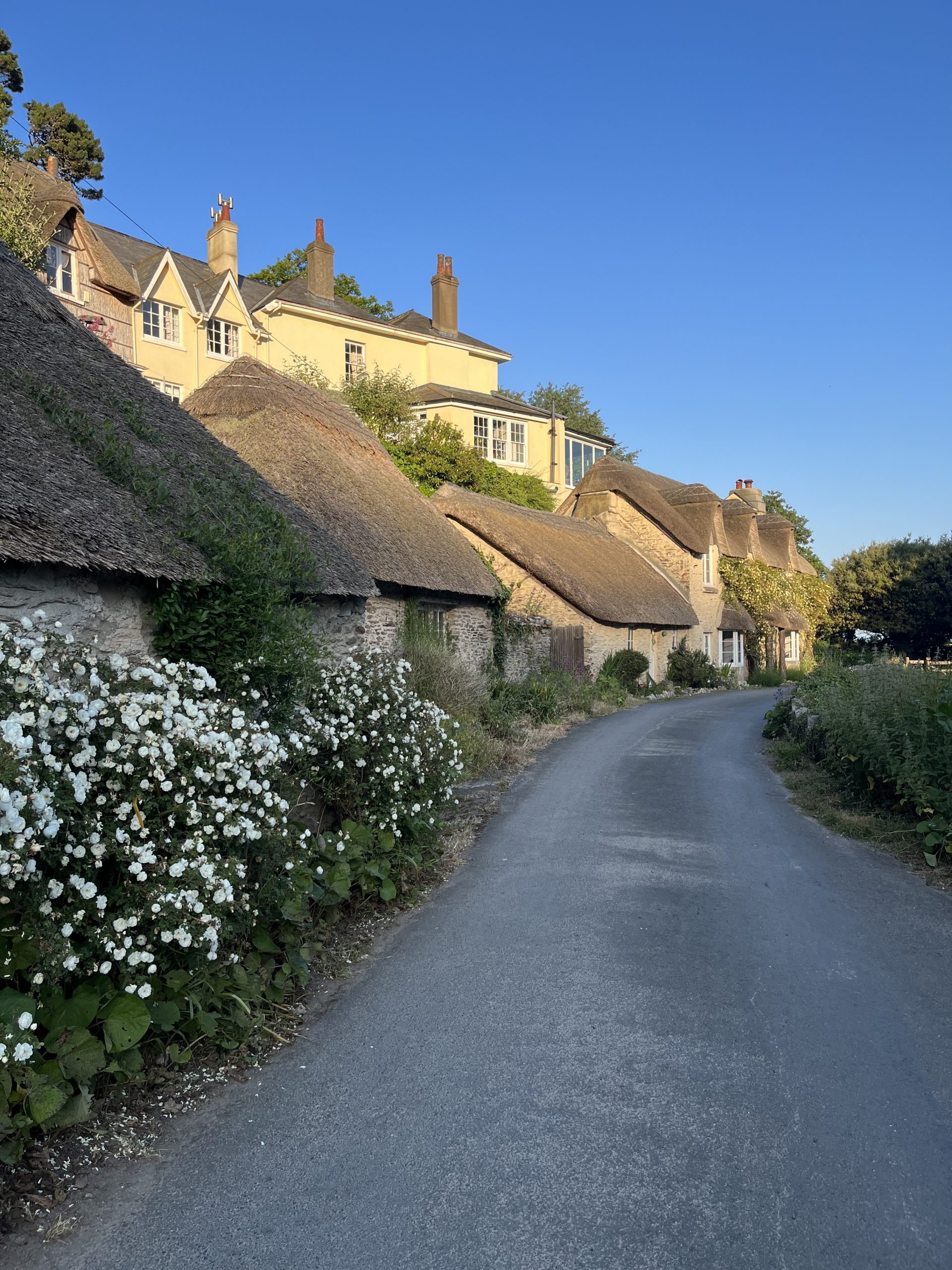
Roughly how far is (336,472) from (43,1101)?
12.8 meters

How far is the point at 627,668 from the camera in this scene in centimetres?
2652

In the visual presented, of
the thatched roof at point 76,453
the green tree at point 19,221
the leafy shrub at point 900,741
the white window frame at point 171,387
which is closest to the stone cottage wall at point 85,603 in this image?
the thatched roof at point 76,453

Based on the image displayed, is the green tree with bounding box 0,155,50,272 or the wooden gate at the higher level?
the green tree with bounding box 0,155,50,272

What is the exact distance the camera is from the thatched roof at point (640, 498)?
109 feet

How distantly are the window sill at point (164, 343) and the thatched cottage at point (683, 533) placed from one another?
45.6 ft

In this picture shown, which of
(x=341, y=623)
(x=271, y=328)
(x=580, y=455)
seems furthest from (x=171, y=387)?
(x=341, y=623)

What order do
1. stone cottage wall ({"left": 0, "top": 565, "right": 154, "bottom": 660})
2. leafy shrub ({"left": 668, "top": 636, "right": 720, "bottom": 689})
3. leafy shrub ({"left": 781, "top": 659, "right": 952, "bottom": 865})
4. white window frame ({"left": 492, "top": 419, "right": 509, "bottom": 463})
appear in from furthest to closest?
white window frame ({"left": 492, "top": 419, "right": 509, "bottom": 463})
leafy shrub ({"left": 668, "top": 636, "right": 720, "bottom": 689})
leafy shrub ({"left": 781, "top": 659, "right": 952, "bottom": 865})
stone cottage wall ({"left": 0, "top": 565, "right": 154, "bottom": 660})

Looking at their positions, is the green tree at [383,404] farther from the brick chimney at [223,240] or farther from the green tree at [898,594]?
the green tree at [898,594]

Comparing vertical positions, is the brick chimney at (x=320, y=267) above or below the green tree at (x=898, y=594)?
above

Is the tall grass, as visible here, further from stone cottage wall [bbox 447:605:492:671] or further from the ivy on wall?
the ivy on wall

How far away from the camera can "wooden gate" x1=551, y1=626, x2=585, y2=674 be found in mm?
23578

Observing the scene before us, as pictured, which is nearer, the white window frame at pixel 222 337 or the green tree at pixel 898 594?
the white window frame at pixel 222 337

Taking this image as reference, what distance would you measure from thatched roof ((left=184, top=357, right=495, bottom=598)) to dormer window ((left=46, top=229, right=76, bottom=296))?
913 centimetres

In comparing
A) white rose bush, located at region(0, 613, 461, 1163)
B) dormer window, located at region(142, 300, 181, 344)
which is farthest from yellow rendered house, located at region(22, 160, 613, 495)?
white rose bush, located at region(0, 613, 461, 1163)
